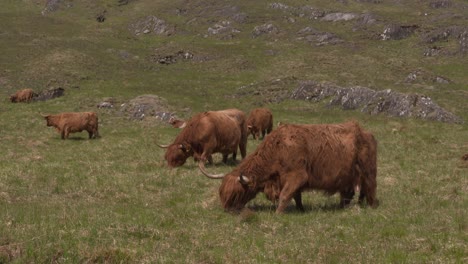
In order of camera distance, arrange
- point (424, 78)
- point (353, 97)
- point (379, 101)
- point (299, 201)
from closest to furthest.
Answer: point (299, 201) < point (379, 101) < point (353, 97) < point (424, 78)

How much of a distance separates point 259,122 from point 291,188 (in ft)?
69.0

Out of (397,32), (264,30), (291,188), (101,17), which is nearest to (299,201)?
(291,188)

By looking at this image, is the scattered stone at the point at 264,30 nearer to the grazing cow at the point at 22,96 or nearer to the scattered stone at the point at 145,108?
the scattered stone at the point at 145,108

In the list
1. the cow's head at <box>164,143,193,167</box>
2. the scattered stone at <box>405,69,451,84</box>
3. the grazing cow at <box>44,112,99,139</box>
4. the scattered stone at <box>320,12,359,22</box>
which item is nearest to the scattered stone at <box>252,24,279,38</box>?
the scattered stone at <box>320,12,359,22</box>

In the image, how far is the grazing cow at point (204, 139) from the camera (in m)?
20.4

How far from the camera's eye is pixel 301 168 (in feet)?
39.7

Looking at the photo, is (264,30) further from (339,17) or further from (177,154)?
(177,154)

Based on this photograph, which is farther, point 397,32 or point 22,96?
point 397,32

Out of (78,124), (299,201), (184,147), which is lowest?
(78,124)

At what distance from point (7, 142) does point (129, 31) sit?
56431mm

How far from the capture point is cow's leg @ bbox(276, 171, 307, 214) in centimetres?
1197

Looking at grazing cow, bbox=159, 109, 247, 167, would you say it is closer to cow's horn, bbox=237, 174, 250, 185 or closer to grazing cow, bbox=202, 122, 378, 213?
grazing cow, bbox=202, 122, 378, 213

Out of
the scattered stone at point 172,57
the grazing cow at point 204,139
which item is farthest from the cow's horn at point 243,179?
the scattered stone at point 172,57

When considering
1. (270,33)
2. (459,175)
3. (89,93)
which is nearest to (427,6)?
(270,33)
